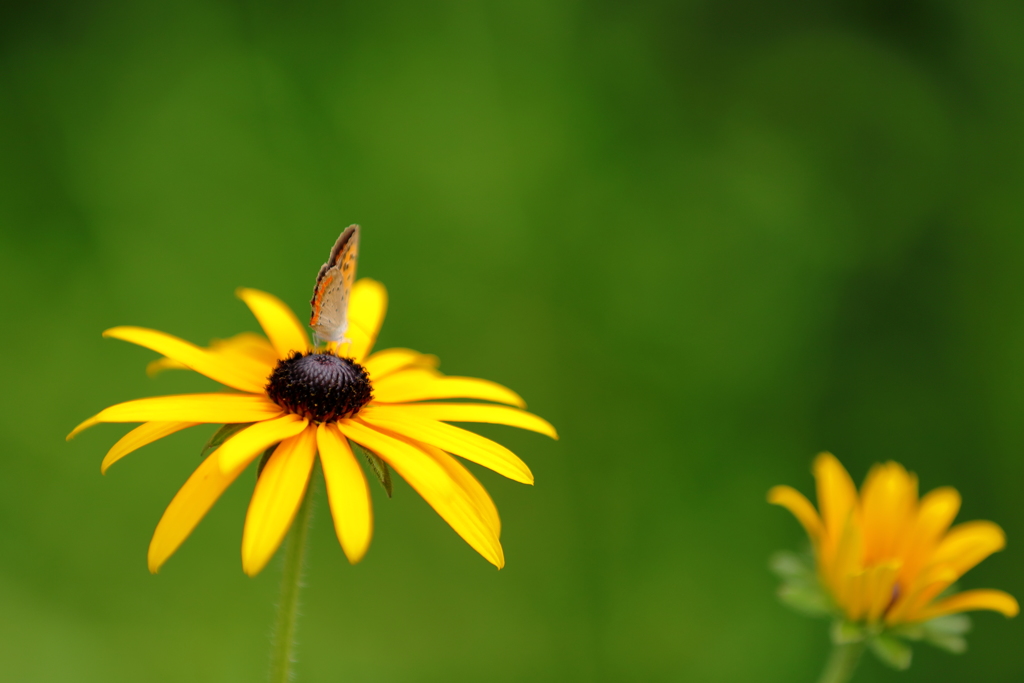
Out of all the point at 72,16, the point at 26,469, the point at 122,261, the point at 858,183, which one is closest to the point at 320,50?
the point at 72,16

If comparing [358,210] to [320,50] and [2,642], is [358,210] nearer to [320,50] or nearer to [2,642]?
[320,50]

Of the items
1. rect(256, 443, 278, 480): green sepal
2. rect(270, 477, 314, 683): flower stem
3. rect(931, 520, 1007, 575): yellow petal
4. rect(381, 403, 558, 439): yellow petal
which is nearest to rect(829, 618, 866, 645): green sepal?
rect(931, 520, 1007, 575): yellow petal

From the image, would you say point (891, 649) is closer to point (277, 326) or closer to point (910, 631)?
point (910, 631)

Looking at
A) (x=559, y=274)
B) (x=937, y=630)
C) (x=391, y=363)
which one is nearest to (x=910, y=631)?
(x=937, y=630)

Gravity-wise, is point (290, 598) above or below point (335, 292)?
below

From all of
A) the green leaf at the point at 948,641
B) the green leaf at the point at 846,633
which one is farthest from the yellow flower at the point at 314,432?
the green leaf at the point at 948,641
